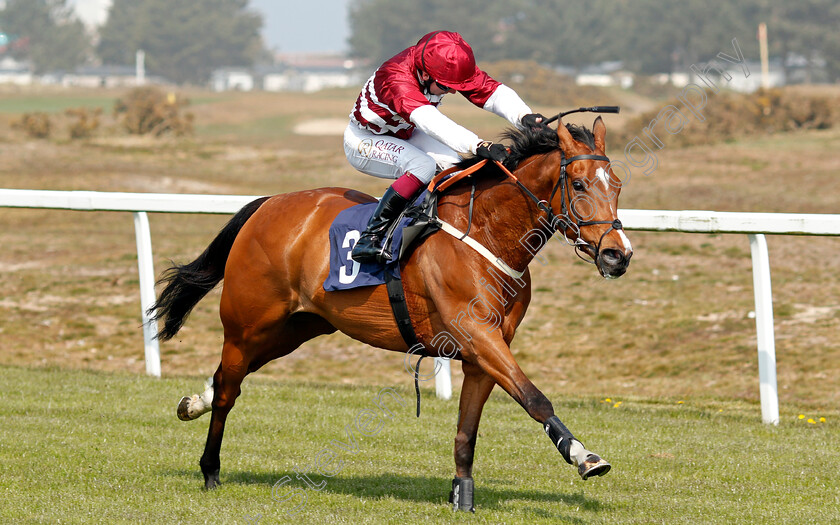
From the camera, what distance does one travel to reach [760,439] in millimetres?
→ 6457

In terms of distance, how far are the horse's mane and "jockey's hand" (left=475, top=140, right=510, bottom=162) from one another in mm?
109

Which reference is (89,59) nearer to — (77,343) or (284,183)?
(284,183)

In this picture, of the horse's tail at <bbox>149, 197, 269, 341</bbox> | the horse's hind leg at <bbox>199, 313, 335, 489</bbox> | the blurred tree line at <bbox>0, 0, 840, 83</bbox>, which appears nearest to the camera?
the horse's hind leg at <bbox>199, 313, 335, 489</bbox>

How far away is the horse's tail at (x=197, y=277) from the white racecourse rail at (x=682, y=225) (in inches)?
9.6

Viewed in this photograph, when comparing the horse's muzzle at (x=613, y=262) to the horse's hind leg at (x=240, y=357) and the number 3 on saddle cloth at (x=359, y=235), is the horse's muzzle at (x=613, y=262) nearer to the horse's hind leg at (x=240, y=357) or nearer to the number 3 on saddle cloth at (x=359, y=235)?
the number 3 on saddle cloth at (x=359, y=235)

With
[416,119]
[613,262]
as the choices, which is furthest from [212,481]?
[613,262]

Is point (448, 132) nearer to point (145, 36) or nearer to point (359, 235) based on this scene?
point (359, 235)

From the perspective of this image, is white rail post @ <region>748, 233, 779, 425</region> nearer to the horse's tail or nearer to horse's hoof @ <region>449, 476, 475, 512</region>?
horse's hoof @ <region>449, 476, 475, 512</region>

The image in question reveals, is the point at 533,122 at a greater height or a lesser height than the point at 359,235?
greater

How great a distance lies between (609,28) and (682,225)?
9413 cm

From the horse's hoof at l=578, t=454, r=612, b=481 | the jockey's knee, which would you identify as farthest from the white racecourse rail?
the horse's hoof at l=578, t=454, r=612, b=481

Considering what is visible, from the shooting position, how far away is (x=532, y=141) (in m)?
4.89

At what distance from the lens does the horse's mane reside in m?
4.70

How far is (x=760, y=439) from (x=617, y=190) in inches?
104
